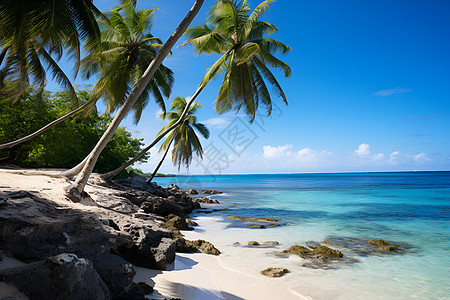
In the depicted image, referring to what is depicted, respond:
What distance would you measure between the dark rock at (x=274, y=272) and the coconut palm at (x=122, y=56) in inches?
361

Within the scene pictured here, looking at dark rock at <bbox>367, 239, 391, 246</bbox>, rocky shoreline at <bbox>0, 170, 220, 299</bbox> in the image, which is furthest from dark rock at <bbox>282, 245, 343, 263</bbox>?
rocky shoreline at <bbox>0, 170, 220, 299</bbox>

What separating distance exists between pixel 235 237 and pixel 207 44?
829cm

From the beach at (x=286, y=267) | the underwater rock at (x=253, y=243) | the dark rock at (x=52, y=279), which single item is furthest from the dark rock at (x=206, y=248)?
the dark rock at (x=52, y=279)

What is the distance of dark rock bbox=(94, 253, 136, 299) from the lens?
11.7 ft

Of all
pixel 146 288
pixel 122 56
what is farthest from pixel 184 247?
pixel 122 56

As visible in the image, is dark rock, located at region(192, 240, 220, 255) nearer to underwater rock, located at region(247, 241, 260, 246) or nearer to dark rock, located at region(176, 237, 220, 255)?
dark rock, located at region(176, 237, 220, 255)

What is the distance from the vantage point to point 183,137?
21812 mm

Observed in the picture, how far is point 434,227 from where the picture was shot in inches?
558

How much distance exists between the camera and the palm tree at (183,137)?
71.4ft

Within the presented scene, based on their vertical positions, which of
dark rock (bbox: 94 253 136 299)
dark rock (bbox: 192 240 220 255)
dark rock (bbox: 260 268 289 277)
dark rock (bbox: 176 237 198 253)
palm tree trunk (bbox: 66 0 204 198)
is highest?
palm tree trunk (bbox: 66 0 204 198)

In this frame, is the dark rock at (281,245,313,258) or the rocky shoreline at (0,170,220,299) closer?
the rocky shoreline at (0,170,220,299)

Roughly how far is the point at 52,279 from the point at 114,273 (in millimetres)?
1186

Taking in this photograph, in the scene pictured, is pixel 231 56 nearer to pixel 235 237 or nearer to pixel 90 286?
pixel 235 237

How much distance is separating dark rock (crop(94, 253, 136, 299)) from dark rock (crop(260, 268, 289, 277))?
3690 mm
